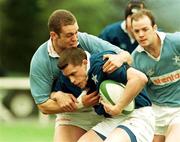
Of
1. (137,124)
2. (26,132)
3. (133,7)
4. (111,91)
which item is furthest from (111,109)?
(26,132)

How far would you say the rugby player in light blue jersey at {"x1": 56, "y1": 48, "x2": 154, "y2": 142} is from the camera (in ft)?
21.2

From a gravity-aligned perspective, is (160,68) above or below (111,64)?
below

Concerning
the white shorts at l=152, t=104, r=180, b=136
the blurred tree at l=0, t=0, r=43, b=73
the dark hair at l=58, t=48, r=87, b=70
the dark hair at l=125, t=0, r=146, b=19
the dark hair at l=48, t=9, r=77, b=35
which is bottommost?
the blurred tree at l=0, t=0, r=43, b=73

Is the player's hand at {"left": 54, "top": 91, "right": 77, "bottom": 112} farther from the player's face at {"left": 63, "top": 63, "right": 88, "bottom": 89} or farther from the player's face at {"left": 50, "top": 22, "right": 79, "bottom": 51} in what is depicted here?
the player's face at {"left": 50, "top": 22, "right": 79, "bottom": 51}

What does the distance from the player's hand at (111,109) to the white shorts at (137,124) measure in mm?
163

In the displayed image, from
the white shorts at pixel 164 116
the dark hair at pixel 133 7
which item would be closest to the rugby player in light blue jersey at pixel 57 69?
the white shorts at pixel 164 116

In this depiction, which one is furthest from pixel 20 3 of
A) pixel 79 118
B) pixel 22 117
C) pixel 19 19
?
pixel 79 118

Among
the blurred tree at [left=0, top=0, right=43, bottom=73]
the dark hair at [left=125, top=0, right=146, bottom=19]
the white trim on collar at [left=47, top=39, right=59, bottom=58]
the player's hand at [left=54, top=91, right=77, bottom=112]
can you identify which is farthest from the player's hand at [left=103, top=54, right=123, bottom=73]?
the blurred tree at [left=0, top=0, right=43, bottom=73]

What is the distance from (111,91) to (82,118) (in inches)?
35.7

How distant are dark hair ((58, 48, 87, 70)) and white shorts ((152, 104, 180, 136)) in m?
1.31

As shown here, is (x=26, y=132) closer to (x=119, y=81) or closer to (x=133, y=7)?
(x=133, y=7)

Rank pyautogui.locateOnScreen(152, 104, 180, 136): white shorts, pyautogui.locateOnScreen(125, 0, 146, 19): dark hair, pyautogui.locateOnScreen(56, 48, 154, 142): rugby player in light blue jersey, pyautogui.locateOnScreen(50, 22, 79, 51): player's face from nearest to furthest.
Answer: pyautogui.locateOnScreen(56, 48, 154, 142): rugby player in light blue jersey < pyautogui.locateOnScreen(50, 22, 79, 51): player's face < pyautogui.locateOnScreen(152, 104, 180, 136): white shorts < pyautogui.locateOnScreen(125, 0, 146, 19): dark hair

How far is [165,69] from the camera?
290 inches

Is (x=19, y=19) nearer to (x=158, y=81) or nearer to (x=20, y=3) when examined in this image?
(x=20, y=3)
